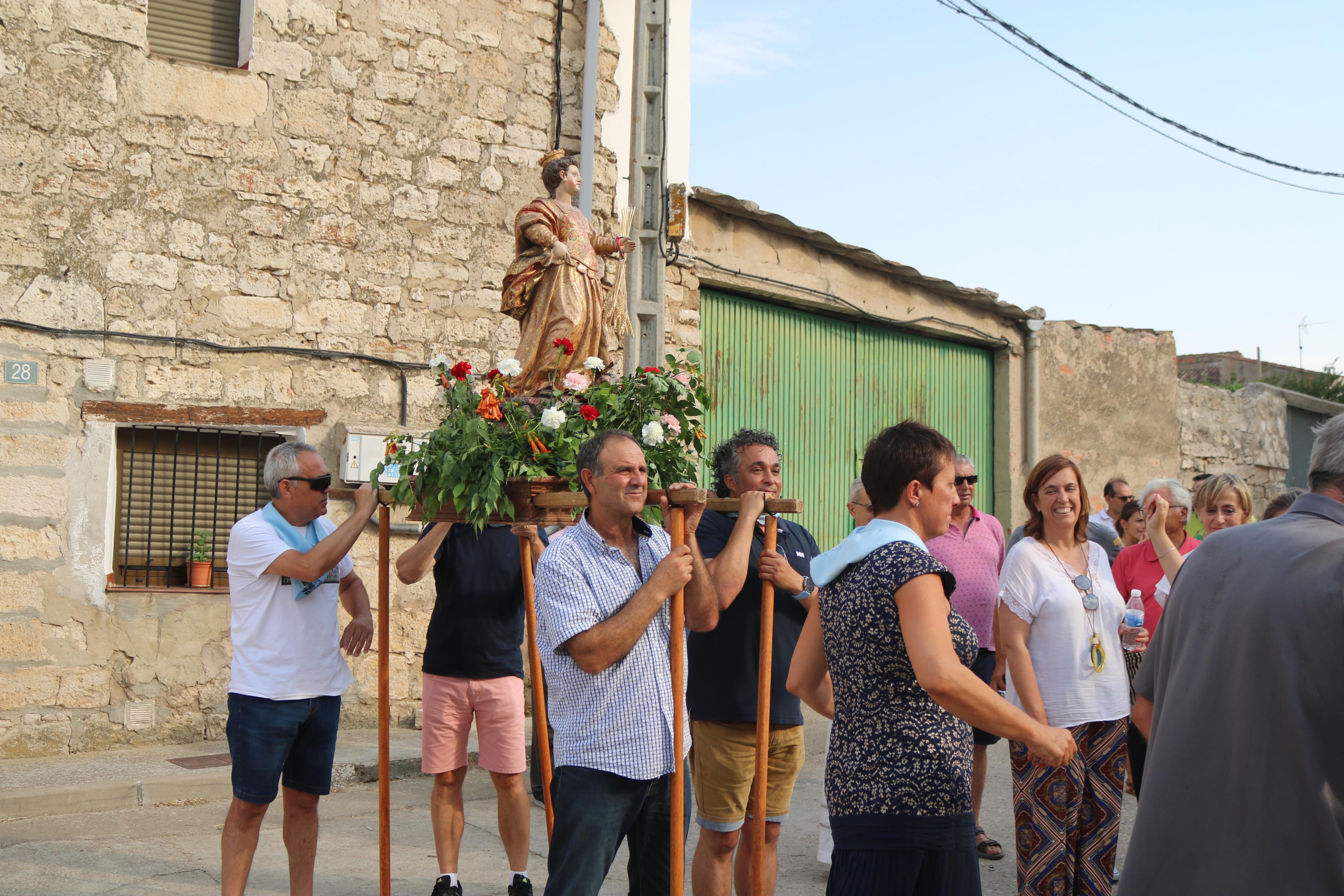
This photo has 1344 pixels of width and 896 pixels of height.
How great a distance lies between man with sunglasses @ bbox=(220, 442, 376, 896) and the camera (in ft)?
14.0

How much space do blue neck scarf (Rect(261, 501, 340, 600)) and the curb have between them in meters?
1.92

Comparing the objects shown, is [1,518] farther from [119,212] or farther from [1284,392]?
[1284,392]

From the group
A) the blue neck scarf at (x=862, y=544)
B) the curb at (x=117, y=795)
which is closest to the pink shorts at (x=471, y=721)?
the curb at (x=117, y=795)

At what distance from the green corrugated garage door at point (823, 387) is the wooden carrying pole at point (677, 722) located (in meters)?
6.31

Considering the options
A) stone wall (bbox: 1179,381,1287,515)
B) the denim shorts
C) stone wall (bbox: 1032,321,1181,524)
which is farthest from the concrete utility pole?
stone wall (bbox: 1179,381,1287,515)

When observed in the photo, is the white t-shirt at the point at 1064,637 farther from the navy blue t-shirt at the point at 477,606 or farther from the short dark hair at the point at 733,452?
the navy blue t-shirt at the point at 477,606

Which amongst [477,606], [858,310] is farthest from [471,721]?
[858,310]

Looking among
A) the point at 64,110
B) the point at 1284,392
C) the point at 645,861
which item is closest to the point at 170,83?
the point at 64,110

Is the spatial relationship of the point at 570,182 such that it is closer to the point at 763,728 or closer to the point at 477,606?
the point at 477,606

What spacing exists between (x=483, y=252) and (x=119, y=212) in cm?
246

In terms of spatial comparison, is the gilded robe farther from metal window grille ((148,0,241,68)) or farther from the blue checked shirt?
metal window grille ((148,0,241,68))

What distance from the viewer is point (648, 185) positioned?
8.67 meters

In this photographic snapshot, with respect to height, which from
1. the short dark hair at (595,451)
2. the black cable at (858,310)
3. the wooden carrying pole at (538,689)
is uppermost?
the black cable at (858,310)

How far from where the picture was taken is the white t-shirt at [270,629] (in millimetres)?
4297
